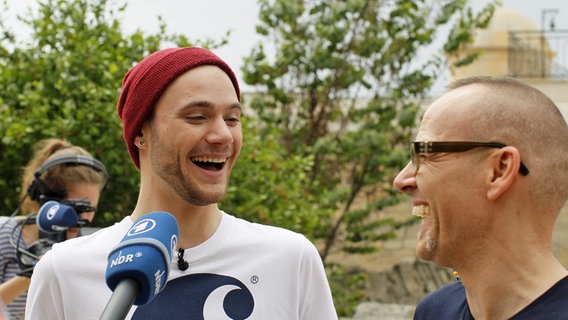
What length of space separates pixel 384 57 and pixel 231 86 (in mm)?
7612

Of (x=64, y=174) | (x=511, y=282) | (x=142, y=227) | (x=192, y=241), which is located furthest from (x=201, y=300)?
(x=64, y=174)

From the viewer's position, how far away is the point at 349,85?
10266mm

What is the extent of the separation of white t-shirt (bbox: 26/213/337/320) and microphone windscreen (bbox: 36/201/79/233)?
1.06 meters

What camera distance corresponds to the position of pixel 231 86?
9.23 ft

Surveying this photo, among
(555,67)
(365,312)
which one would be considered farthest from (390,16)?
(555,67)

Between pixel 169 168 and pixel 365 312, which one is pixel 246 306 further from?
pixel 365 312

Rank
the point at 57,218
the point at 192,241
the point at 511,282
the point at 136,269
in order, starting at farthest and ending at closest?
the point at 57,218 → the point at 192,241 → the point at 511,282 → the point at 136,269

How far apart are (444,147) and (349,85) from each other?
26.0 ft

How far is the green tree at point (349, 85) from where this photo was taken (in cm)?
1012

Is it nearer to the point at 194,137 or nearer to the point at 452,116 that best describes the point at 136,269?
the point at 194,137

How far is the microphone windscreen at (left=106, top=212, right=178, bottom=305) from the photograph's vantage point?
185cm

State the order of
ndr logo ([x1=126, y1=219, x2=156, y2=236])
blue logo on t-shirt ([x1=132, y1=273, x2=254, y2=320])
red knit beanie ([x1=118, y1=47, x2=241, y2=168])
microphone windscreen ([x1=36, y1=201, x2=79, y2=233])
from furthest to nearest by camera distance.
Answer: microphone windscreen ([x1=36, y1=201, x2=79, y2=233]) < red knit beanie ([x1=118, y1=47, x2=241, y2=168]) < blue logo on t-shirt ([x1=132, y1=273, x2=254, y2=320]) < ndr logo ([x1=126, y1=219, x2=156, y2=236])

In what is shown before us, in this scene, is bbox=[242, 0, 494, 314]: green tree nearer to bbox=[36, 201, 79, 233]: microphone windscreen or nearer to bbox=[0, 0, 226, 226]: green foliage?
bbox=[0, 0, 226, 226]: green foliage

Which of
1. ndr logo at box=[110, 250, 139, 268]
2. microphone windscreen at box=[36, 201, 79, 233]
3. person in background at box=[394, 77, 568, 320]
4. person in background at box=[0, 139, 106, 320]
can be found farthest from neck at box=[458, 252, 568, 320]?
person in background at box=[0, 139, 106, 320]
